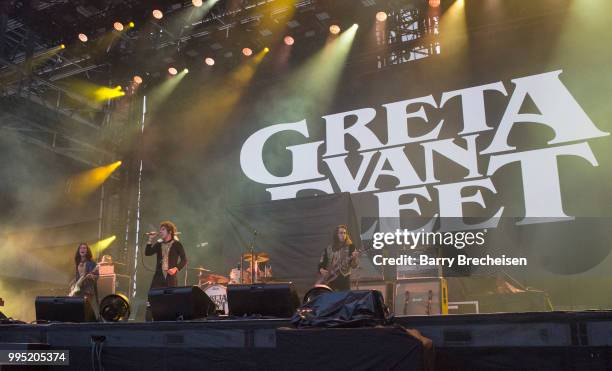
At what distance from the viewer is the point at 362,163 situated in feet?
29.3

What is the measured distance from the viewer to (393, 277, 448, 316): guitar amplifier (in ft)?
22.2

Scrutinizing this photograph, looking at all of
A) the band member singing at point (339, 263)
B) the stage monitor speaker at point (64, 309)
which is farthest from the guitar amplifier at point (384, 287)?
the stage monitor speaker at point (64, 309)

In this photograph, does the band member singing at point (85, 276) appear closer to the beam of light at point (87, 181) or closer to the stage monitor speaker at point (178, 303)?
the stage monitor speaker at point (178, 303)

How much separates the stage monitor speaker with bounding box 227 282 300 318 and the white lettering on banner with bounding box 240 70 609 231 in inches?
166

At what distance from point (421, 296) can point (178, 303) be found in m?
3.37

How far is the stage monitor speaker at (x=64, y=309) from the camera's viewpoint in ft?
16.4

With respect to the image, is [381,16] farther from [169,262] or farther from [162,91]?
[169,262]

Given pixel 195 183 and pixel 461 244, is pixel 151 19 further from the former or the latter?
pixel 461 244

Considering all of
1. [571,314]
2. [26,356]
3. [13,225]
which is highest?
[13,225]

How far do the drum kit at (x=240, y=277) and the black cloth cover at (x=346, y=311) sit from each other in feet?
13.8

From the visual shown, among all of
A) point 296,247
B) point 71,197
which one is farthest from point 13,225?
point 296,247

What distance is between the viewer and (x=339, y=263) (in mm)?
6910

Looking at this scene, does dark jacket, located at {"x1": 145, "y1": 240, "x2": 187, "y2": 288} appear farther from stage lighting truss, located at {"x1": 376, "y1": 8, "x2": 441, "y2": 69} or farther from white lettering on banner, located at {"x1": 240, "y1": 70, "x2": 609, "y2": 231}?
stage lighting truss, located at {"x1": 376, "y1": 8, "x2": 441, "y2": 69}

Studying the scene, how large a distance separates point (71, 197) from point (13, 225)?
51.4 inches
